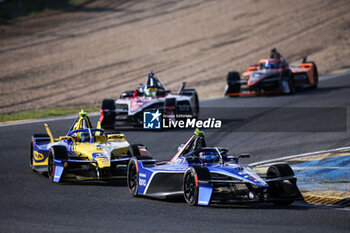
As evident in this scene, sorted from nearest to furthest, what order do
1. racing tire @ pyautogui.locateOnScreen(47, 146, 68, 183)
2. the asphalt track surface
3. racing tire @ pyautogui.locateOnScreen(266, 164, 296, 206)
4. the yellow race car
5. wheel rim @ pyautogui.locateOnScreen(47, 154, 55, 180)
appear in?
the asphalt track surface < racing tire @ pyautogui.locateOnScreen(266, 164, 296, 206) < the yellow race car < racing tire @ pyautogui.locateOnScreen(47, 146, 68, 183) < wheel rim @ pyautogui.locateOnScreen(47, 154, 55, 180)

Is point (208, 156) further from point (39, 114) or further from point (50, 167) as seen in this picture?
point (39, 114)

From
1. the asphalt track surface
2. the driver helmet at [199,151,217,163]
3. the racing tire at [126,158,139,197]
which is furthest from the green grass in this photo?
the driver helmet at [199,151,217,163]

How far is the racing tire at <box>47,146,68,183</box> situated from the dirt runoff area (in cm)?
1352

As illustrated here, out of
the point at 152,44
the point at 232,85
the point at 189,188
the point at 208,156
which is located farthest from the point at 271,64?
the point at 189,188

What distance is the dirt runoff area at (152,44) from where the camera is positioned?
34300 mm

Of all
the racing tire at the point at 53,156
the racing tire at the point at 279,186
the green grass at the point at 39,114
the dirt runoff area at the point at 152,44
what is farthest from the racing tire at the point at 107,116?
the racing tire at the point at 279,186

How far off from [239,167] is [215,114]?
43.8 feet

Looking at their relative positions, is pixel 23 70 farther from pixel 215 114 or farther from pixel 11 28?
pixel 215 114

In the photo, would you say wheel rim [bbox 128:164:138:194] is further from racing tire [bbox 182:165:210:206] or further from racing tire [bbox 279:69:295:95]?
racing tire [bbox 279:69:295:95]

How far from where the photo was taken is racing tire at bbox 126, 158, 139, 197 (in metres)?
12.1

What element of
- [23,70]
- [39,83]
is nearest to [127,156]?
[39,83]

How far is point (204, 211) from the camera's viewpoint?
10.2 meters

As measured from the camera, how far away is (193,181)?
10.7m

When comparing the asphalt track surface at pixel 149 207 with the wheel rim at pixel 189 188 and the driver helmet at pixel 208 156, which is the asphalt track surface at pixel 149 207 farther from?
the driver helmet at pixel 208 156
